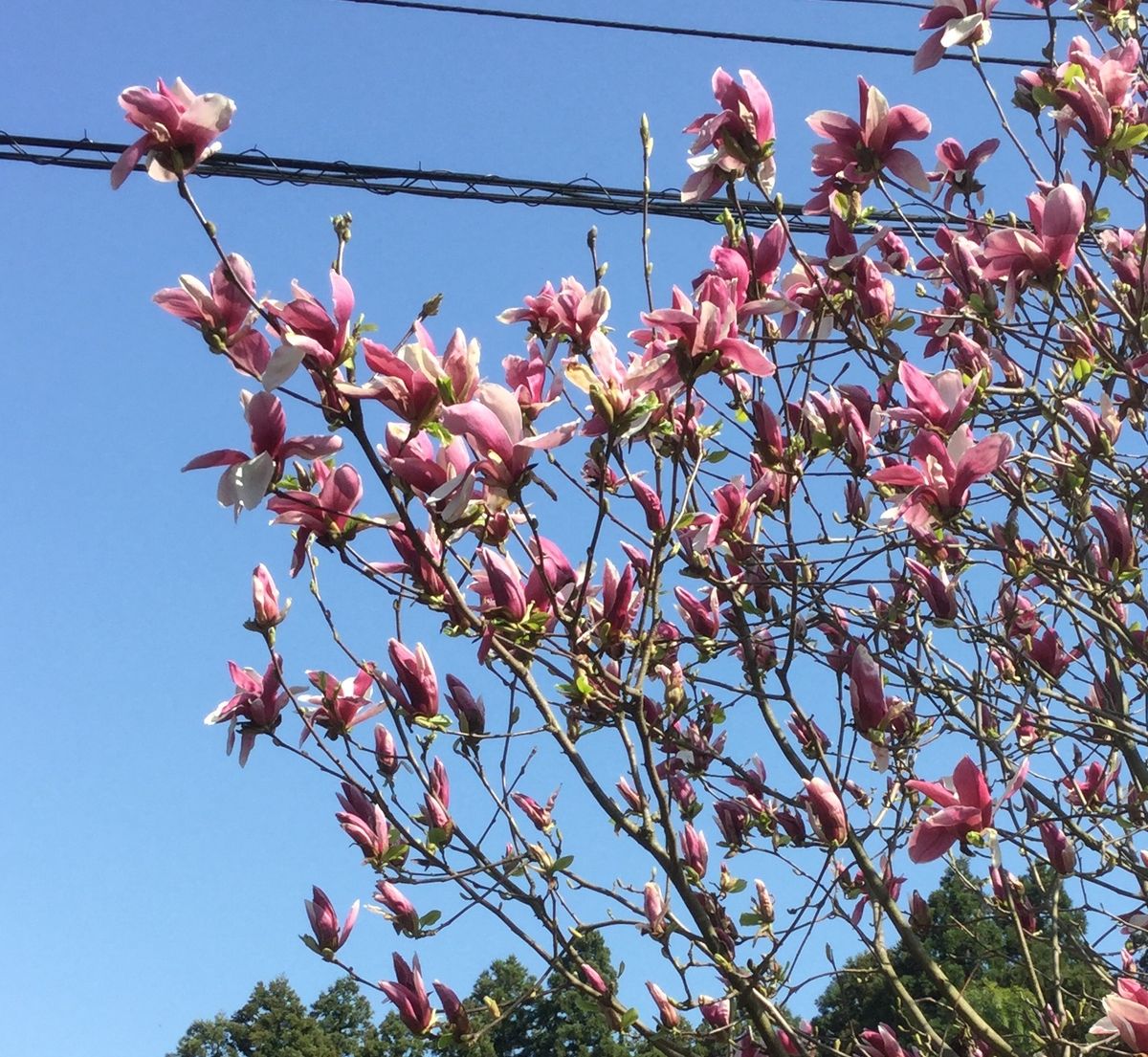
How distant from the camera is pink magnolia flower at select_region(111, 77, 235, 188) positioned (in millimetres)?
1404

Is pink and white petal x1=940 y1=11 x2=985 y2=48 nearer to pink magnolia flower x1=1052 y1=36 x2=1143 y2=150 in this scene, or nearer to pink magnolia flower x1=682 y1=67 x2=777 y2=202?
pink magnolia flower x1=1052 y1=36 x2=1143 y2=150

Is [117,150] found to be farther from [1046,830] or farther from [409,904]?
[1046,830]

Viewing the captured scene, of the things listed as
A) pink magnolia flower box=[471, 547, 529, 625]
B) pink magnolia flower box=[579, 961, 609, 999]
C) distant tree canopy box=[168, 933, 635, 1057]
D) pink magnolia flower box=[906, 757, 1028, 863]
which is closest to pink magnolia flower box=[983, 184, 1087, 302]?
pink magnolia flower box=[906, 757, 1028, 863]

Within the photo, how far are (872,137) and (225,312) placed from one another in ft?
4.30

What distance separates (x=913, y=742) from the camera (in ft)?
8.52

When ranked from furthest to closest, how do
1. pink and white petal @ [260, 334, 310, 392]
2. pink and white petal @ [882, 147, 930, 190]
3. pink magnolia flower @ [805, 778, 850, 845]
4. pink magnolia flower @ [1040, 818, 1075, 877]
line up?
pink magnolia flower @ [1040, 818, 1075, 877] → pink and white petal @ [882, 147, 930, 190] → pink magnolia flower @ [805, 778, 850, 845] → pink and white petal @ [260, 334, 310, 392]

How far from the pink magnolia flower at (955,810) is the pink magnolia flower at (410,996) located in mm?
935

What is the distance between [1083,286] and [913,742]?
42.8 inches

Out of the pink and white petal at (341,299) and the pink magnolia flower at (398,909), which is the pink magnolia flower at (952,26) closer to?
the pink and white petal at (341,299)

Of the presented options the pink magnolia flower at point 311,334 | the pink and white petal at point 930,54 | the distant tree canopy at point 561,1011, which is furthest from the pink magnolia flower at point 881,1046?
the pink and white petal at point 930,54

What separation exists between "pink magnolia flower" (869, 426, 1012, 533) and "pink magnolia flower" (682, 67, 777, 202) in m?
0.59

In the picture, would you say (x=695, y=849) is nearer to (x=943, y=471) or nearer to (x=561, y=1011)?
(x=943, y=471)

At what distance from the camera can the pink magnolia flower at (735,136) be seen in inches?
76.0

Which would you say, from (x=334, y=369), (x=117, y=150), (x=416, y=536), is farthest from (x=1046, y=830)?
(x=117, y=150)
